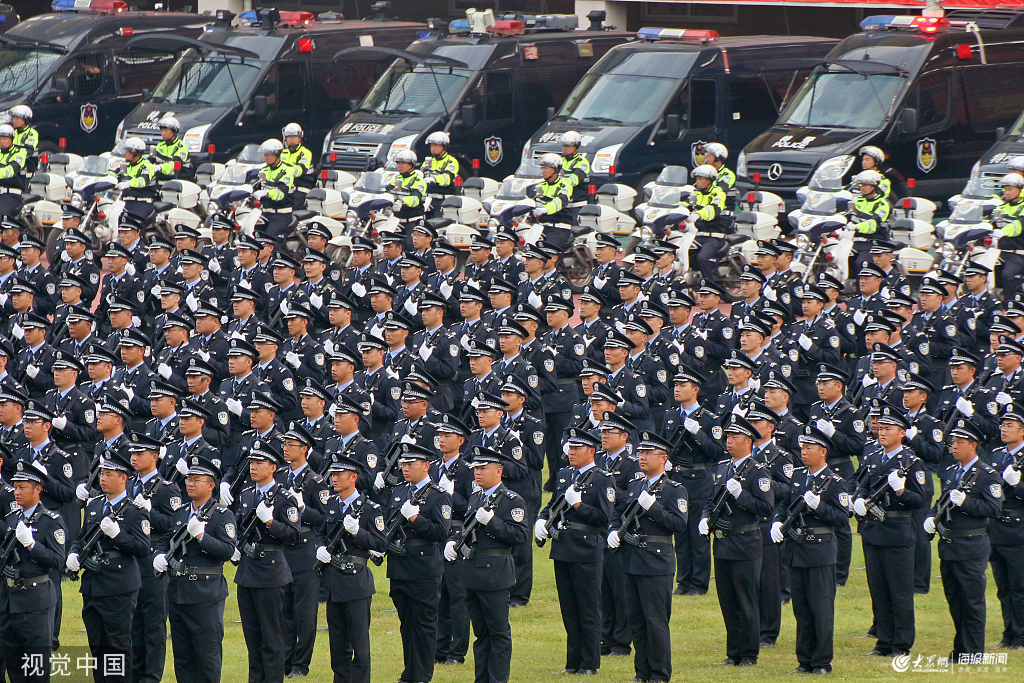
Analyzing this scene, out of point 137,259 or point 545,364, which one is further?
point 137,259

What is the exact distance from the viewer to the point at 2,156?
21.0 meters

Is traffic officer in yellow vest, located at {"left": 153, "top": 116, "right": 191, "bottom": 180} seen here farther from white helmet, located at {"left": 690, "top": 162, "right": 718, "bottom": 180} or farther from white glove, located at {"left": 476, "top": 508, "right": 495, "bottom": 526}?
white glove, located at {"left": 476, "top": 508, "right": 495, "bottom": 526}

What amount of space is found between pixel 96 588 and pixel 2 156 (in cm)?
1268

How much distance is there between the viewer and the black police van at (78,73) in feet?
78.1

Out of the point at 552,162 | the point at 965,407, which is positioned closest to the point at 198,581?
the point at 965,407

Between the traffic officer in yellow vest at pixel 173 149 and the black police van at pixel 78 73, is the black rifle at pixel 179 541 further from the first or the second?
the black police van at pixel 78 73

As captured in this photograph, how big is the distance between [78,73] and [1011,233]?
1438 centimetres

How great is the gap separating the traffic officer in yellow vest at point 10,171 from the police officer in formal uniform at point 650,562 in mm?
12196

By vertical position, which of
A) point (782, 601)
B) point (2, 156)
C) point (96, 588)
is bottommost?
point (782, 601)

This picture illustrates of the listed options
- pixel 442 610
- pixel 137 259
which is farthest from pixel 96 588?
pixel 137 259

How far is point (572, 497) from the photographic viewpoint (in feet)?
33.6

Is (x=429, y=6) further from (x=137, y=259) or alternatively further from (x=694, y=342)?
(x=694, y=342)

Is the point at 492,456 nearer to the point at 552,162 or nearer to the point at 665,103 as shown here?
the point at 552,162

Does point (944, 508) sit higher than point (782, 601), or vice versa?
point (944, 508)
